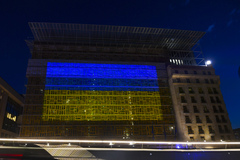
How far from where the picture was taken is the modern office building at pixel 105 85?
52.2 meters

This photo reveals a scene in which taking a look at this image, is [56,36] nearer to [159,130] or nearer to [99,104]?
[99,104]

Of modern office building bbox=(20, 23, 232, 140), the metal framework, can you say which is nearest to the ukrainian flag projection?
modern office building bbox=(20, 23, 232, 140)

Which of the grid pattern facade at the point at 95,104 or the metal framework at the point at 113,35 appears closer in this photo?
the grid pattern facade at the point at 95,104

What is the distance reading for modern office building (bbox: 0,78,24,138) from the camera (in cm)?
5103

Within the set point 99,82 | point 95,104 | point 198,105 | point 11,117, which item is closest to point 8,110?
point 11,117

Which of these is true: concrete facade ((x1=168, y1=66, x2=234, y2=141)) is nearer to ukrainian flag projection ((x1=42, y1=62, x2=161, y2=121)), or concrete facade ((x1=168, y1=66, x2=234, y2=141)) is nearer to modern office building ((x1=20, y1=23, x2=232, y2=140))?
modern office building ((x1=20, y1=23, x2=232, y2=140))

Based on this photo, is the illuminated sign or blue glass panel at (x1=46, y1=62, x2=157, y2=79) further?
blue glass panel at (x1=46, y1=62, x2=157, y2=79)

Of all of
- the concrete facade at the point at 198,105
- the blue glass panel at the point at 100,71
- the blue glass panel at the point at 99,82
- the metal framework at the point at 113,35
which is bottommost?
the concrete facade at the point at 198,105

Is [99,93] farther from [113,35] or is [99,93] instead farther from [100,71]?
[113,35]

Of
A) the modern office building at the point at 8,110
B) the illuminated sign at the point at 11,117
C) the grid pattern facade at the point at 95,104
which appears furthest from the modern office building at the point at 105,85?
the illuminated sign at the point at 11,117

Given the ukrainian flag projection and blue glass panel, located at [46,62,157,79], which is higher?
blue glass panel, located at [46,62,157,79]

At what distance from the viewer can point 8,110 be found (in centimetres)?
5631

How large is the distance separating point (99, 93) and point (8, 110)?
93.8 feet

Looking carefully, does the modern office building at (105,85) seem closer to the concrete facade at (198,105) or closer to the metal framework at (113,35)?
the metal framework at (113,35)
